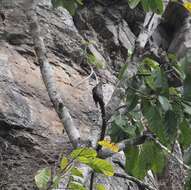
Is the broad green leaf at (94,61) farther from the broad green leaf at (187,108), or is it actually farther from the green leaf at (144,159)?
the broad green leaf at (187,108)

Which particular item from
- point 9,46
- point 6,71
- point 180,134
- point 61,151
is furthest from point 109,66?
point 180,134

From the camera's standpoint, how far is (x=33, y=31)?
3.48 meters

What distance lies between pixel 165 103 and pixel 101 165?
17.7 inches

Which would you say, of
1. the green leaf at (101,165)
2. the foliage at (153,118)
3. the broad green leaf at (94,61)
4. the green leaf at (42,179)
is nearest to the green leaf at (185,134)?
the foliage at (153,118)

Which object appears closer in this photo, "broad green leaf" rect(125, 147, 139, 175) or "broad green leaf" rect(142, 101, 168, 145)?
"broad green leaf" rect(142, 101, 168, 145)

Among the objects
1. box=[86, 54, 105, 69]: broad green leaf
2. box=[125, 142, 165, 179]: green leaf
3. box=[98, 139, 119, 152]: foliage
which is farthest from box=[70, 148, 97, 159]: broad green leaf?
box=[86, 54, 105, 69]: broad green leaf

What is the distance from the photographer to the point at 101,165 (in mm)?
2133

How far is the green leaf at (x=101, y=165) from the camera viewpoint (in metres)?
2.10

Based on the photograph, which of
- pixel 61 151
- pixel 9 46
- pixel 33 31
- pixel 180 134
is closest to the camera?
pixel 180 134

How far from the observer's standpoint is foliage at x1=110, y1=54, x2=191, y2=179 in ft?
7.62

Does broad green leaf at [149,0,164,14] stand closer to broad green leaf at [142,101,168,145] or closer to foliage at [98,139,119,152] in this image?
broad green leaf at [142,101,168,145]

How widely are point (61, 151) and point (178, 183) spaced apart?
6.24 ft

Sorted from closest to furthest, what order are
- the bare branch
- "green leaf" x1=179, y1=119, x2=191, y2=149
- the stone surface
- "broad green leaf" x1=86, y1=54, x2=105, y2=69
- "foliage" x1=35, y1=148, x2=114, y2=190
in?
"foliage" x1=35, y1=148, x2=114, y2=190, "green leaf" x1=179, y1=119, x2=191, y2=149, the bare branch, the stone surface, "broad green leaf" x1=86, y1=54, x2=105, y2=69

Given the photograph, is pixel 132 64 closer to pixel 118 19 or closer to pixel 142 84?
pixel 142 84
